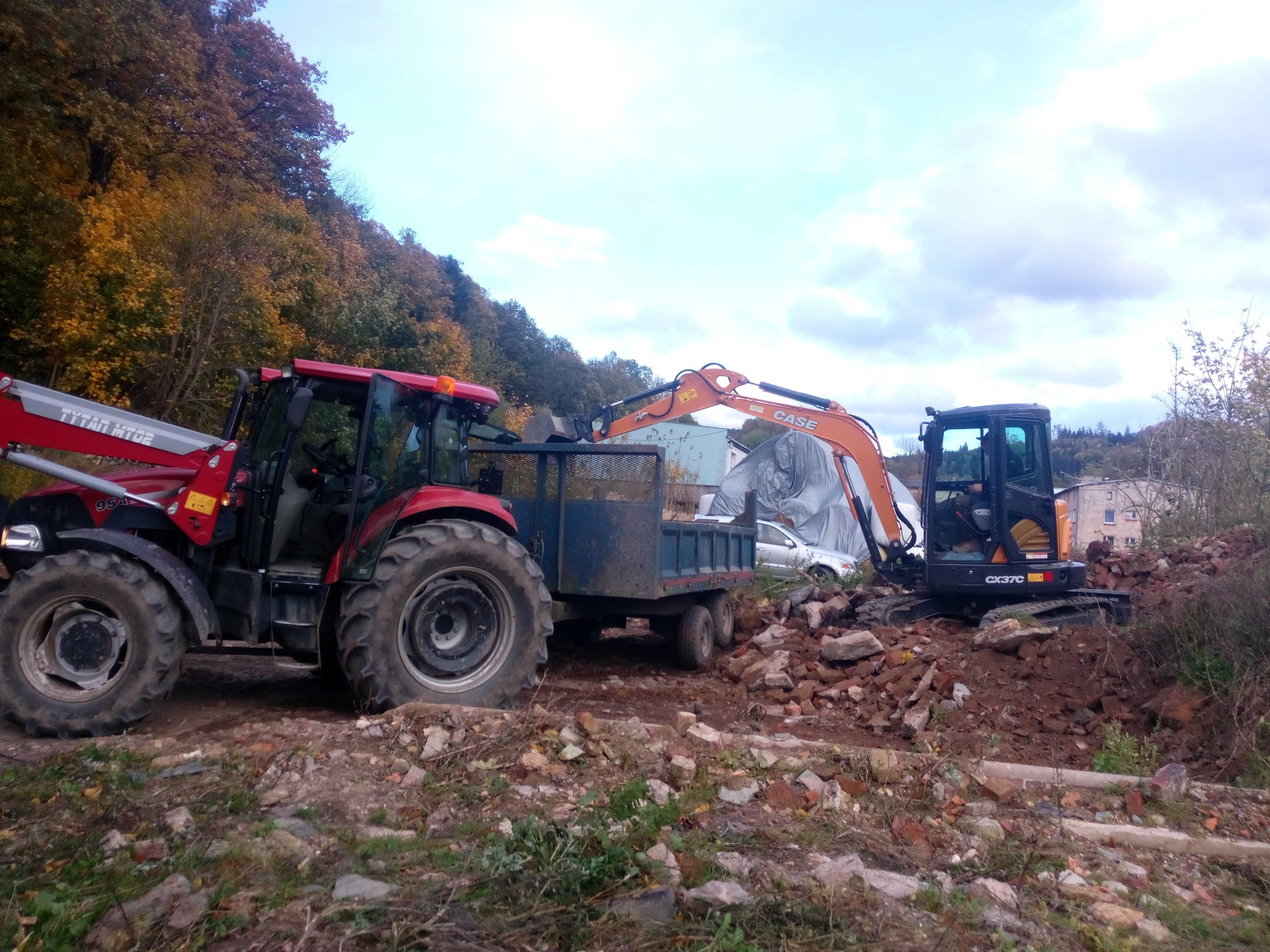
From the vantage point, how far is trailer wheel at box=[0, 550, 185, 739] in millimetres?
5262

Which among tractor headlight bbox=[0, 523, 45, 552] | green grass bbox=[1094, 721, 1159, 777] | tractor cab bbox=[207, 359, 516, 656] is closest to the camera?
tractor headlight bbox=[0, 523, 45, 552]

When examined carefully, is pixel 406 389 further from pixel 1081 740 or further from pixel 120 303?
pixel 120 303

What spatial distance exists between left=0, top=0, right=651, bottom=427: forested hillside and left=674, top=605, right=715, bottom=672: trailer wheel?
6790mm

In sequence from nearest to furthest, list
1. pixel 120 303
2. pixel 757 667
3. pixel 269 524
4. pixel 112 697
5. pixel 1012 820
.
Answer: pixel 1012 820 → pixel 112 697 → pixel 269 524 → pixel 757 667 → pixel 120 303

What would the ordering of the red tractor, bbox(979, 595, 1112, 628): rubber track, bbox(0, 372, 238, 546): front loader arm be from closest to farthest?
the red tractor, bbox(0, 372, 238, 546): front loader arm, bbox(979, 595, 1112, 628): rubber track

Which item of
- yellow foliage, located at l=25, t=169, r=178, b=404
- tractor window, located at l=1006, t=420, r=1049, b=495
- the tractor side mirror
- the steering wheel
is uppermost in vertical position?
yellow foliage, located at l=25, t=169, r=178, b=404

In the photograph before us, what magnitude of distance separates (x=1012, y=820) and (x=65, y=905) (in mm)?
3981

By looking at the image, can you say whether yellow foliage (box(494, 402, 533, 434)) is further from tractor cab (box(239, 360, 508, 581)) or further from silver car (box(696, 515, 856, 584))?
tractor cab (box(239, 360, 508, 581))

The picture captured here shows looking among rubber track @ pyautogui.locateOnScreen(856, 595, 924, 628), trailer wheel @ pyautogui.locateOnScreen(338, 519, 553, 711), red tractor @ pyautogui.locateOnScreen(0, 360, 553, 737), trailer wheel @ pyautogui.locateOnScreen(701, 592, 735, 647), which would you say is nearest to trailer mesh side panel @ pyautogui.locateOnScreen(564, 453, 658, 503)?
red tractor @ pyautogui.locateOnScreen(0, 360, 553, 737)

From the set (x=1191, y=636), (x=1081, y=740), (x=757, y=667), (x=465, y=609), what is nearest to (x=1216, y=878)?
(x=1081, y=740)

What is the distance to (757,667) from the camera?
9320mm

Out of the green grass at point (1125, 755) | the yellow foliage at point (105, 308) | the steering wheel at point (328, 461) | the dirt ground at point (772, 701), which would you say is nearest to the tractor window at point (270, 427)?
the steering wheel at point (328, 461)

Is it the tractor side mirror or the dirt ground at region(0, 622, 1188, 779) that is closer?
the tractor side mirror

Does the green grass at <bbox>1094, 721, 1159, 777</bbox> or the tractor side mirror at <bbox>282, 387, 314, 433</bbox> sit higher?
the tractor side mirror at <bbox>282, 387, 314, 433</bbox>
